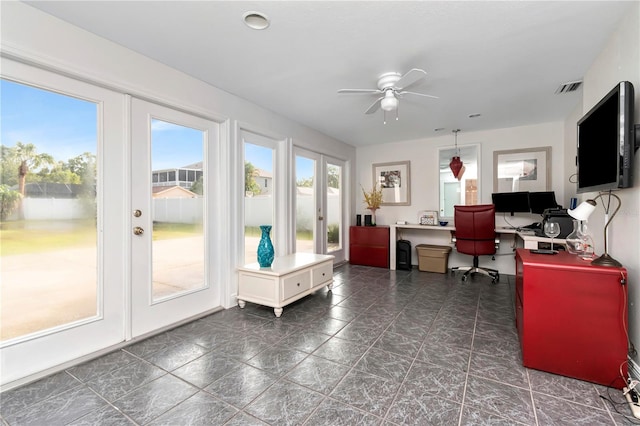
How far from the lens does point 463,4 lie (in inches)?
68.4

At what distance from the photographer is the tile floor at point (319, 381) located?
1.49 metres

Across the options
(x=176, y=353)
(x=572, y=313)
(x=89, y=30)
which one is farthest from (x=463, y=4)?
(x=176, y=353)

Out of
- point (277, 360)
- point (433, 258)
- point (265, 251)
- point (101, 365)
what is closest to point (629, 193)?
point (277, 360)

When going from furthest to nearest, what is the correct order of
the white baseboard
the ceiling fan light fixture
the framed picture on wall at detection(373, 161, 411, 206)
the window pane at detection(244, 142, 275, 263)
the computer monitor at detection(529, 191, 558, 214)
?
1. the framed picture on wall at detection(373, 161, 411, 206)
2. the computer monitor at detection(529, 191, 558, 214)
3. the window pane at detection(244, 142, 275, 263)
4. the ceiling fan light fixture
5. the white baseboard

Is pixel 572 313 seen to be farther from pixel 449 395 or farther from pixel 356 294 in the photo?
pixel 356 294

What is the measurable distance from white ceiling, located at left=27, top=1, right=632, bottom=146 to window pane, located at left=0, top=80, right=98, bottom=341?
2.07 feet

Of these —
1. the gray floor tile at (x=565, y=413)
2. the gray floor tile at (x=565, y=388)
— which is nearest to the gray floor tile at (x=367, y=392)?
the gray floor tile at (x=565, y=413)

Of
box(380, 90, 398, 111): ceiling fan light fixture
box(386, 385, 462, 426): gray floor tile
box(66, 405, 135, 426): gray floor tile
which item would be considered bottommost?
box(386, 385, 462, 426): gray floor tile

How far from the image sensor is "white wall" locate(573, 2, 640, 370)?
5.62 feet

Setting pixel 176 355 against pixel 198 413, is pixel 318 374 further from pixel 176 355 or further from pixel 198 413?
pixel 176 355

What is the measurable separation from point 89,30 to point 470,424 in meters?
3.40

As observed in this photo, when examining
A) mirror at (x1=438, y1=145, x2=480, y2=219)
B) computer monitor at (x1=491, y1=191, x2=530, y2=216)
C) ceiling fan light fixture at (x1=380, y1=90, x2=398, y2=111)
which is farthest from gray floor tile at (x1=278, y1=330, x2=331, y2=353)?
mirror at (x1=438, y1=145, x2=480, y2=219)

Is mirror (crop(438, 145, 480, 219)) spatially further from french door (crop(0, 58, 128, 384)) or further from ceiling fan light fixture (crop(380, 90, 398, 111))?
french door (crop(0, 58, 128, 384))

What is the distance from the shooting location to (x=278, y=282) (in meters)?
2.82
